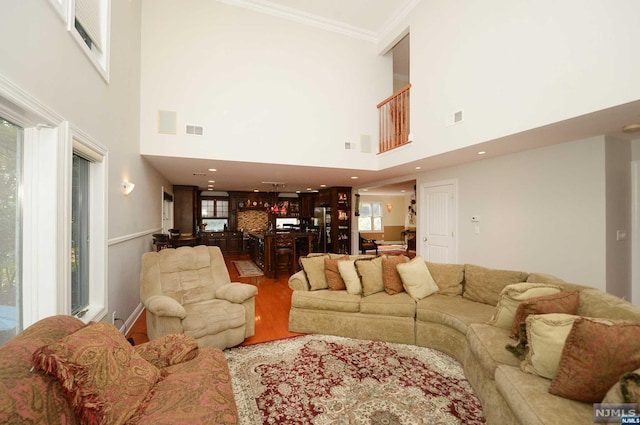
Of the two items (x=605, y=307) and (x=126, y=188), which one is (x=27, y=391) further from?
(x=605, y=307)

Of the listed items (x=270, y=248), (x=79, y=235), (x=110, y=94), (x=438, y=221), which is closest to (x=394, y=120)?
(x=438, y=221)

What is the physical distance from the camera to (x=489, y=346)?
1.99m

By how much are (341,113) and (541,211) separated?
12.4ft

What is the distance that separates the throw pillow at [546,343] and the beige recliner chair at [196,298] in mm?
2466

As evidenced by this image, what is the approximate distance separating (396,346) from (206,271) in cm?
241

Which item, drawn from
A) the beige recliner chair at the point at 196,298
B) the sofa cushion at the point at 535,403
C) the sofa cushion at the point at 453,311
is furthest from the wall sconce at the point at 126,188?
the sofa cushion at the point at 535,403

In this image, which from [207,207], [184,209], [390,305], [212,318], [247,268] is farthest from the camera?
[207,207]

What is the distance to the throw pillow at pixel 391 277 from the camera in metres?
3.26

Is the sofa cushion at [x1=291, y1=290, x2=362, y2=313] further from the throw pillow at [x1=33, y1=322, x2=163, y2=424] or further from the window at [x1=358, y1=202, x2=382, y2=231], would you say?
the window at [x1=358, y1=202, x2=382, y2=231]

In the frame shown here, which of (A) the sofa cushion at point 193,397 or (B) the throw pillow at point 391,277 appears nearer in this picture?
(A) the sofa cushion at point 193,397

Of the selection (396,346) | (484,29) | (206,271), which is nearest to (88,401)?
(206,271)

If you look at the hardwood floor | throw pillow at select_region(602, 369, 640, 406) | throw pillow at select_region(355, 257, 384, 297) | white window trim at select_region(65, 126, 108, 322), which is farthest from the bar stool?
throw pillow at select_region(602, 369, 640, 406)

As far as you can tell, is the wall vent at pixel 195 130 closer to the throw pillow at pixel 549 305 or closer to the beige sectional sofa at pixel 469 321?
the beige sectional sofa at pixel 469 321

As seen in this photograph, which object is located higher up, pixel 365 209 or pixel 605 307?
pixel 365 209
